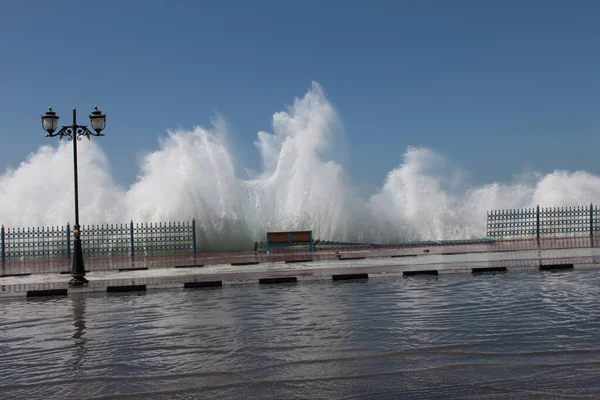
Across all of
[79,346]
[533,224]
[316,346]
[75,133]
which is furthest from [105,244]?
[316,346]

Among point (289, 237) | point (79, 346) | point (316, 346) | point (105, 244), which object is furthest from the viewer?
point (105, 244)

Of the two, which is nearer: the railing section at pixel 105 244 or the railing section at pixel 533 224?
the railing section at pixel 105 244

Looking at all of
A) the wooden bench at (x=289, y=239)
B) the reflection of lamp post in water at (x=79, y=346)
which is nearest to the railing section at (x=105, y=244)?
the wooden bench at (x=289, y=239)

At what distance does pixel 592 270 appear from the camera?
49.5 feet

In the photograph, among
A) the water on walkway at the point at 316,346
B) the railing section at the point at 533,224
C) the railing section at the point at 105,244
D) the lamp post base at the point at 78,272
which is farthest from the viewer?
the railing section at the point at 533,224

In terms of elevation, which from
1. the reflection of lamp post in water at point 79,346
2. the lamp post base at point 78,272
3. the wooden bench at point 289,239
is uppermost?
the wooden bench at point 289,239

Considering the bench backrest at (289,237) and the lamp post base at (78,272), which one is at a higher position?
the bench backrest at (289,237)

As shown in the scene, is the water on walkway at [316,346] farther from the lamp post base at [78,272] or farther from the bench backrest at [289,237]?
the bench backrest at [289,237]

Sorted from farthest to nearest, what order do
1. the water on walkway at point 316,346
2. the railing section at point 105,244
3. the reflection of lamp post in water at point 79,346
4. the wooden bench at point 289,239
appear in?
1. the railing section at point 105,244
2. the wooden bench at point 289,239
3. the reflection of lamp post in water at point 79,346
4. the water on walkway at point 316,346

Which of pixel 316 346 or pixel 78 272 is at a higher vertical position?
pixel 78 272

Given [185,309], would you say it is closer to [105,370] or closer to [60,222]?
[105,370]

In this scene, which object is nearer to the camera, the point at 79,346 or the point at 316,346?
the point at 316,346

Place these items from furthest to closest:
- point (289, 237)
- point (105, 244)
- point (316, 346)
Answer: point (105, 244), point (289, 237), point (316, 346)

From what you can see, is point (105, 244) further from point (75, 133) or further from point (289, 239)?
point (75, 133)
